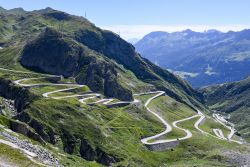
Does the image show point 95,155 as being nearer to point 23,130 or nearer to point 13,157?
point 23,130

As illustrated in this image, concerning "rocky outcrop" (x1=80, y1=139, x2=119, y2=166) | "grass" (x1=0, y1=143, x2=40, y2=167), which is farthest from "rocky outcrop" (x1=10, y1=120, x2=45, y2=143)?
"rocky outcrop" (x1=80, y1=139, x2=119, y2=166)

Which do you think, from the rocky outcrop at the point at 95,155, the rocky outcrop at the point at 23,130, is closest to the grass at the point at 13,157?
the rocky outcrop at the point at 23,130

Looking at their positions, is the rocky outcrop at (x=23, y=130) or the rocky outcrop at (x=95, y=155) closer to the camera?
the rocky outcrop at (x=23, y=130)

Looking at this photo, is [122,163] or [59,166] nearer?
[59,166]

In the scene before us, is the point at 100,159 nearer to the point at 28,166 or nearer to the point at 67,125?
the point at 67,125

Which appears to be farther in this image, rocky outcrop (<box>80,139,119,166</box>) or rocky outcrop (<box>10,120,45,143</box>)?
rocky outcrop (<box>80,139,119,166</box>)

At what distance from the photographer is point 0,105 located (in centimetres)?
19188

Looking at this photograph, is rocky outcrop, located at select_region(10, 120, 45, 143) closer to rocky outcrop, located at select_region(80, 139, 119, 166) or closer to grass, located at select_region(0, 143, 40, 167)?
grass, located at select_region(0, 143, 40, 167)

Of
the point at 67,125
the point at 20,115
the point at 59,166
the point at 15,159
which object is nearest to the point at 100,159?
the point at 67,125

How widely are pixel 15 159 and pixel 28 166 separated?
127 inches

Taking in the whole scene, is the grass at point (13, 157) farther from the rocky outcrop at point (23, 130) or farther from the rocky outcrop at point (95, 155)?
the rocky outcrop at point (95, 155)

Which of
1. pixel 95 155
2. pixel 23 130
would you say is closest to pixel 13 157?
pixel 23 130

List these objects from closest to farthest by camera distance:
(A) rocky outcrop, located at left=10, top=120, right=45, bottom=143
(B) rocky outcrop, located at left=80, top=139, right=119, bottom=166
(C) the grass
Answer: (C) the grass
(A) rocky outcrop, located at left=10, top=120, right=45, bottom=143
(B) rocky outcrop, located at left=80, top=139, right=119, bottom=166

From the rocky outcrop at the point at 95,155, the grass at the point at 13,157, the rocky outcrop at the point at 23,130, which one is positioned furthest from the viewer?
the rocky outcrop at the point at 95,155
